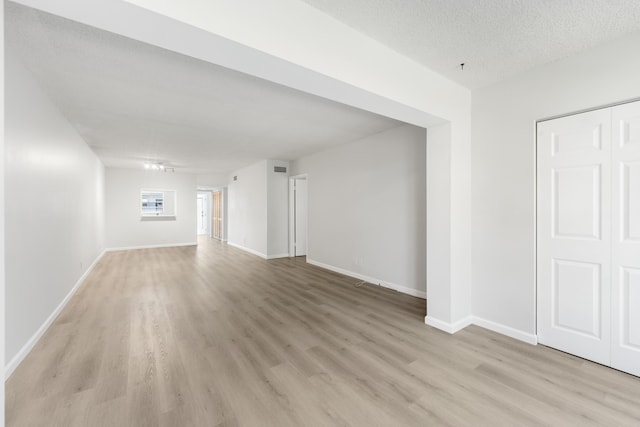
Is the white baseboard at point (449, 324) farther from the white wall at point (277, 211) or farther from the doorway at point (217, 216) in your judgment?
the doorway at point (217, 216)

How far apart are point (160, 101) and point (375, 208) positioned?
332 centimetres

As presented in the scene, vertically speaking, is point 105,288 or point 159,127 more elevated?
point 159,127

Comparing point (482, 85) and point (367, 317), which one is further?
point (367, 317)

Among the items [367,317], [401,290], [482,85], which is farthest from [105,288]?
[482,85]

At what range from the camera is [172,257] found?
22.8 feet

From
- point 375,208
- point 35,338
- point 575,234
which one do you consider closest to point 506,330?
point 575,234

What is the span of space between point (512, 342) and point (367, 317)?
4.63 feet

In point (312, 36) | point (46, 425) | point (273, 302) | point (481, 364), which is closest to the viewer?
point (46, 425)

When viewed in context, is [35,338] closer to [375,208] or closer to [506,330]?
[375,208]

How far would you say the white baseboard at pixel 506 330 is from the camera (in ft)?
8.32

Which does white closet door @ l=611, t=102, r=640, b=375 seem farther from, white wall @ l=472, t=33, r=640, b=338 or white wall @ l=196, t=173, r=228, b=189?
white wall @ l=196, t=173, r=228, b=189

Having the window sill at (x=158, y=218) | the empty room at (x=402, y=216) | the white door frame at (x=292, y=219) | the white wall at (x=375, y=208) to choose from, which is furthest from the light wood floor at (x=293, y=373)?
the window sill at (x=158, y=218)

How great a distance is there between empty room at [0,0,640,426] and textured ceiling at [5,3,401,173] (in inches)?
1.2

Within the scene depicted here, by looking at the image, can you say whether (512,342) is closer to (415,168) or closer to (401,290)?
(401,290)
